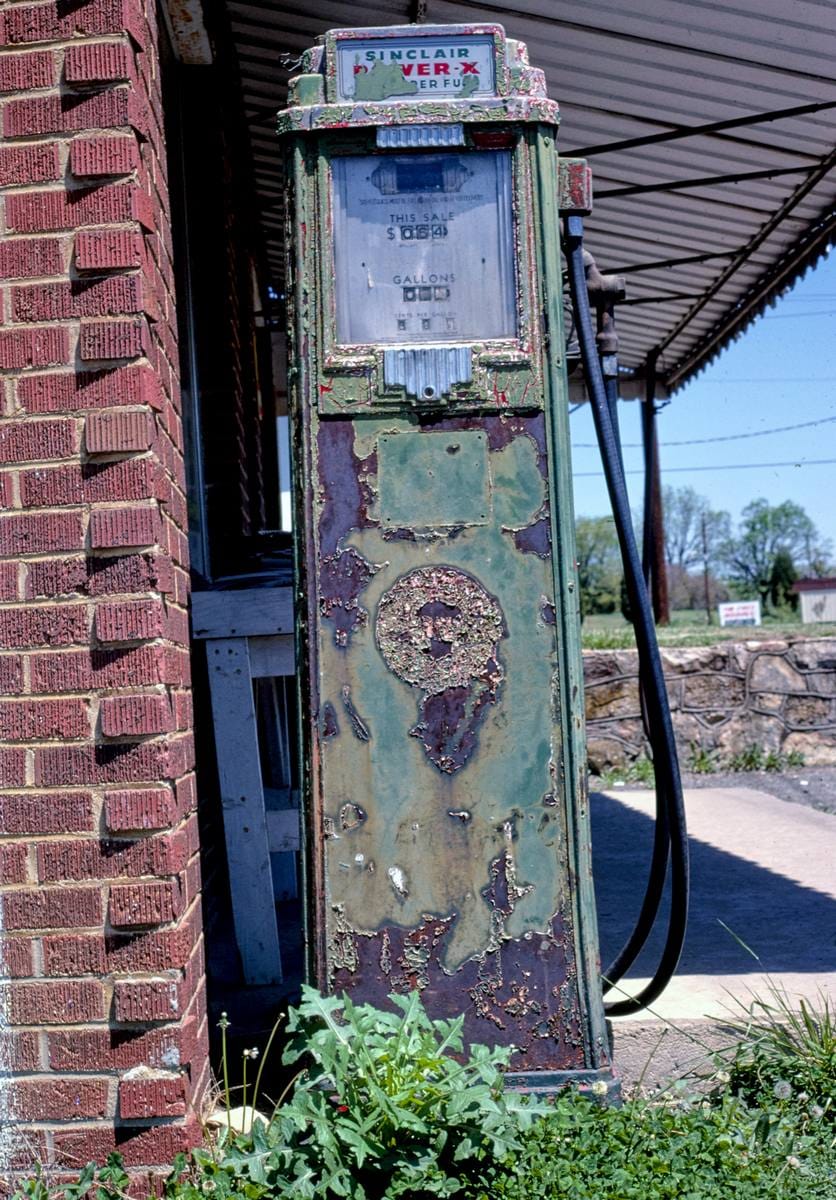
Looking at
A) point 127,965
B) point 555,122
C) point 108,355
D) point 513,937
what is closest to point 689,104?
point 555,122

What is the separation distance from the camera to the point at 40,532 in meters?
2.56

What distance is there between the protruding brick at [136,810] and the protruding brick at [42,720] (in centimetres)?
15

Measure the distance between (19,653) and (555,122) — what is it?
1.63 m

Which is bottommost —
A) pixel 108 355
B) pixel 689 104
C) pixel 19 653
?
pixel 19 653

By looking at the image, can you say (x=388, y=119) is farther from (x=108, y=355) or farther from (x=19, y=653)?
(x=19, y=653)

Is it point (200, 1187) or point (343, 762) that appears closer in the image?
point (200, 1187)

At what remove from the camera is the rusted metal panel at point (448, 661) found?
262 cm

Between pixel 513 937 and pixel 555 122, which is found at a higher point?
pixel 555 122

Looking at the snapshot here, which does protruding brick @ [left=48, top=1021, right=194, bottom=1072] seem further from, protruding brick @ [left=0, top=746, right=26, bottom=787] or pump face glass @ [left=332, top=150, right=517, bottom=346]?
pump face glass @ [left=332, top=150, right=517, bottom=346]

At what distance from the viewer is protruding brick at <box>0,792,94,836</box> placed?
2.53 metres

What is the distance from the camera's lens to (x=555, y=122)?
269 centimetres

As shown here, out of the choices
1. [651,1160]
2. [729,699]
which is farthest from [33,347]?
[729,699]

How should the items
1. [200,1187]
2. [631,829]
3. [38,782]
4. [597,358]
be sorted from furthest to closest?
1. [631,829]
2. [597,358]
3. [38,782]
4. [200,1187]

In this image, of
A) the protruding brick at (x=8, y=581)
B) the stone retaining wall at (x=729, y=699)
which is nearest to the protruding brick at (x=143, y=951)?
the protruding brick at (x=8, y=581)
